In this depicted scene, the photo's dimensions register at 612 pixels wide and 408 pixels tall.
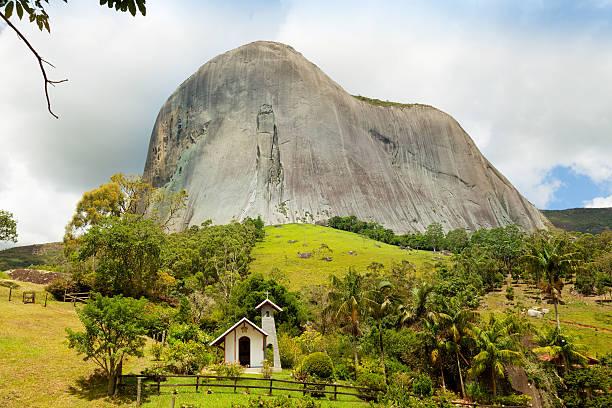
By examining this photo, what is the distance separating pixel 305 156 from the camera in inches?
4358

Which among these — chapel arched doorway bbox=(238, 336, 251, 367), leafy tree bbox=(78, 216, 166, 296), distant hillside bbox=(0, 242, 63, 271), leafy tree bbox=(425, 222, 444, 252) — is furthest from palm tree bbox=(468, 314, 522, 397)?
distant hillside bbox=(0, 242, 63, 271)

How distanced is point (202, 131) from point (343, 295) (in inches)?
3918

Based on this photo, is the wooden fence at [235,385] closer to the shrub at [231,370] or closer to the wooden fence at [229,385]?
the wooden fence at [229,385]

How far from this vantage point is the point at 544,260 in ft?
94.9

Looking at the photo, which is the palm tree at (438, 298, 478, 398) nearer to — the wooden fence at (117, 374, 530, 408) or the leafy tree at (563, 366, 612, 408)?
the leafy tree at (563, 366, 612, 408)

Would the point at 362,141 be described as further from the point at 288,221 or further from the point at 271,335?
the point at 271,335

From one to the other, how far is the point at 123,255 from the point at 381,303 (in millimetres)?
21700

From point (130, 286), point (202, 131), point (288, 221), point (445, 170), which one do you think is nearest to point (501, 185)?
point (445, 170)

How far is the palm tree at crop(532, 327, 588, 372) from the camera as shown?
26094 millimetres

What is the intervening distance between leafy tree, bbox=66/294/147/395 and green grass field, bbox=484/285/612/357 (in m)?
29.9

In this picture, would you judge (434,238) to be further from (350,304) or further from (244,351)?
(244,351)

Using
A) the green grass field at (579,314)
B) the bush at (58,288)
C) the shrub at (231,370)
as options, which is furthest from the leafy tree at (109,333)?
the green grass field at (579,314)

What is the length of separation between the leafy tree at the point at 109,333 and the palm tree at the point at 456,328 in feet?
67.5

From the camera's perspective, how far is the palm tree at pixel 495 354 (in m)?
25.5
